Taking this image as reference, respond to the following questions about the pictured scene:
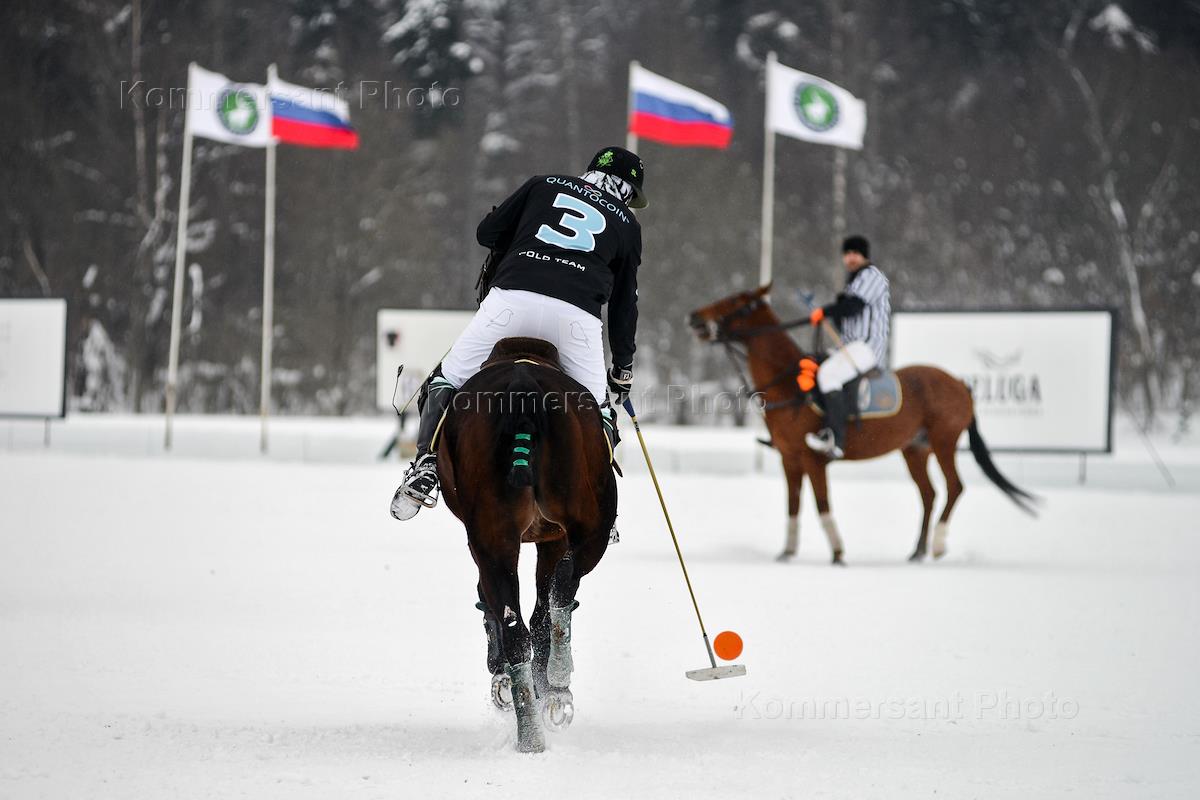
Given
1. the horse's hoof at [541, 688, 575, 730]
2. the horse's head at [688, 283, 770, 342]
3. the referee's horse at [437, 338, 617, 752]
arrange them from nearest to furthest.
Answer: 1. the referee's horse at [437, 338, 617, 752]
2. the horse's hoof at [541, 688, 575, 730]
3. the horse's head at [688, 283, 770, 342]

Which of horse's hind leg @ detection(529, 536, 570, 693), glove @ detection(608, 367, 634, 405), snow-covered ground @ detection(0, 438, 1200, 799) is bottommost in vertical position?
snow-covered ground @ detection(0, 438, 1200, 799)

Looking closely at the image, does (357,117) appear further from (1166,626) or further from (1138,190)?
(1166,626)

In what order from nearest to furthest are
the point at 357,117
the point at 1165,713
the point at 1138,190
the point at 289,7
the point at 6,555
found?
the point at 1165,713 → the point at 6,555 → the point at 1138,190 → the point at 357,117 → the point at 289,7

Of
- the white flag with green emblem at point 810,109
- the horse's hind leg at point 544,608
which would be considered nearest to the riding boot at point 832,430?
the horse's hind leg at point 544,608

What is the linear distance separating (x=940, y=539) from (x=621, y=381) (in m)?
6.42

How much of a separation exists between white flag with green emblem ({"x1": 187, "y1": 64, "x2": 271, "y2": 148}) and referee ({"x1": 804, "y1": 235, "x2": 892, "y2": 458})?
11996mm

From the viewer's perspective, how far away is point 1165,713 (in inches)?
219

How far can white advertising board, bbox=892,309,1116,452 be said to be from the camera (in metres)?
17.1

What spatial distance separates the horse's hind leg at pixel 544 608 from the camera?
5129 mm

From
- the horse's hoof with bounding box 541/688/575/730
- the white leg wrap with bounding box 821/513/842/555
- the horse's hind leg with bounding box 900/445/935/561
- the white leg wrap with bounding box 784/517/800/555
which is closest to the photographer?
the horse's hoof with bounding box 541/688/575/730

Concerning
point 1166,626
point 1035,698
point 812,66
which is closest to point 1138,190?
point 812,66

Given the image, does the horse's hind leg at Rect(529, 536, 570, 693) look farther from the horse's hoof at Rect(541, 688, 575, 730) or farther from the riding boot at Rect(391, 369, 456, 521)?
the riding boot at Rect(391, 369, 456, 521)

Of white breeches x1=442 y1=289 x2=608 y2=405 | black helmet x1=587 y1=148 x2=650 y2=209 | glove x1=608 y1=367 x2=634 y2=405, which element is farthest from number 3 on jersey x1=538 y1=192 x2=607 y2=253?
glove x1=608 y1=367 x2=634 y2=405

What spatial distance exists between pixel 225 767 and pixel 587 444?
173cm
